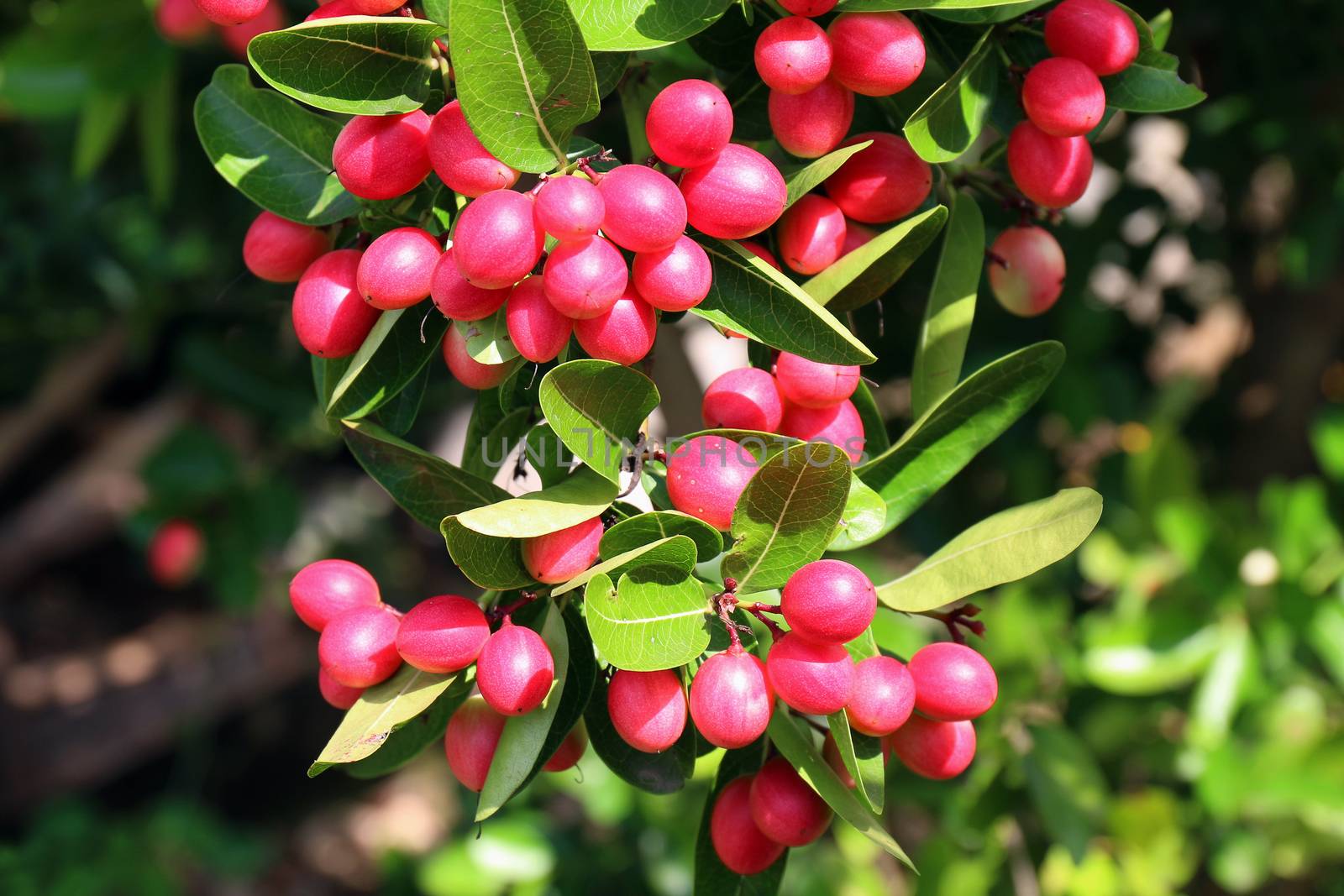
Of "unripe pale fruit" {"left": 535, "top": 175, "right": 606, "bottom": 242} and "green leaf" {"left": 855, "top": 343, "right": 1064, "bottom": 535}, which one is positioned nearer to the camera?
"unripe pale fruit" {"left": 535, "top": 175, "right": 606, "bottom": 242}

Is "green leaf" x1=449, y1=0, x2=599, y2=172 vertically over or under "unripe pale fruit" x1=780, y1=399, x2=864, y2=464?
over

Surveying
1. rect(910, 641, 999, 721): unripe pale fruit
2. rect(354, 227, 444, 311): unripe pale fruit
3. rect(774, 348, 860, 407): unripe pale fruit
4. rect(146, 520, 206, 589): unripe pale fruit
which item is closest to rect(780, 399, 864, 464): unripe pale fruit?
rect(774, 348, 860, 407): unripe pale fruit

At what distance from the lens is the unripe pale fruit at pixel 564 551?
60 centimetres

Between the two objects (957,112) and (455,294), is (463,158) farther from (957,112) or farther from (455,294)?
(957,112)

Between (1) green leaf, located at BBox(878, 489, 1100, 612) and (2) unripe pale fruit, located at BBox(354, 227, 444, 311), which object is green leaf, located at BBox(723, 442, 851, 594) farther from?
(2) unripe pale fruit, located at BBox(354, 227, 444, 311)

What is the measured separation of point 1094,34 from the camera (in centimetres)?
66

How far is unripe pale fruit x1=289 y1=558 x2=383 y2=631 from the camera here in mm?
662

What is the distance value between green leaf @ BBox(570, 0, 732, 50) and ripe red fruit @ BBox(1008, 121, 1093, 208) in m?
0.22

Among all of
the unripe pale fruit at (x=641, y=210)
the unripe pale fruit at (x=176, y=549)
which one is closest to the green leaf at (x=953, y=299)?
the unripe pale fruit at (x=641, y=210)

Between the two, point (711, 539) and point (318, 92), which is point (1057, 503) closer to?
point (711, 539)

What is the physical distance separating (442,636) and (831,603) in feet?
0.69

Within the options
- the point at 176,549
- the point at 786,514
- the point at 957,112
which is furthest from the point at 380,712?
the point at 176,549

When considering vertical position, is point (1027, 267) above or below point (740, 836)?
above

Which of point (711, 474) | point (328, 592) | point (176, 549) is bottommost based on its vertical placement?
point (176, 549)
